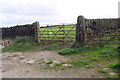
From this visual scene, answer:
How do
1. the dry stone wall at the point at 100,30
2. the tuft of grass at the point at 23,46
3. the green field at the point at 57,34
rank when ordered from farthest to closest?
the green field at the point at 57,34 < the tuft of grass at the point at 23,46 < the dry stone wall at the point at 100,30

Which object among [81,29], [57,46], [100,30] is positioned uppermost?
[81,29]

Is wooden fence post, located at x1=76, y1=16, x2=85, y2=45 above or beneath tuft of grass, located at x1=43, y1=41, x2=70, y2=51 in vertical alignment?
above

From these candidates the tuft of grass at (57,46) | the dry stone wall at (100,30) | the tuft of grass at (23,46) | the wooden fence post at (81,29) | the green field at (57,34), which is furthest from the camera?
the green field at (57,34)

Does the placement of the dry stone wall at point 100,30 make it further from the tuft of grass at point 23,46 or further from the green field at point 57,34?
the tuft of grass at point 23,46

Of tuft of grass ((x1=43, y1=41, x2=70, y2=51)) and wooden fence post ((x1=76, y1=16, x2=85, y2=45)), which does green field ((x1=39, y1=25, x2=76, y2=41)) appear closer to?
tuft of grass ((x1=43, y1=41, x2=70, y2=51))

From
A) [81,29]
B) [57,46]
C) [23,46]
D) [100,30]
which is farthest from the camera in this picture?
[23,46]

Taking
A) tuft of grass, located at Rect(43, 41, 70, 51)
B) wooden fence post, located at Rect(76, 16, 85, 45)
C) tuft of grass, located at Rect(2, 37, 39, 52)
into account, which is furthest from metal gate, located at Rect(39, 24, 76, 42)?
tuft of grass, located at Rect(2, 37, 39, 52)

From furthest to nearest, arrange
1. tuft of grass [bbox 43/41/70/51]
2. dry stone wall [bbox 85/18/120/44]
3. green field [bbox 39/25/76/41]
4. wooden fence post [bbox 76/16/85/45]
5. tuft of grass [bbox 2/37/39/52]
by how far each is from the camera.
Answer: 1. green field [bbox 39/25/76/41]
2. tuft of grass [bbox 2/37/39/52]
3. tuft of grass [bbox 43/41/70/51]
4. wooden fence post [bbox 76/16/85/45]
5. dry stone wall [bbox 85/18/120/44]

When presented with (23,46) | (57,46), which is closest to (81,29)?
(57,46)

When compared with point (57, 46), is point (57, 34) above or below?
above

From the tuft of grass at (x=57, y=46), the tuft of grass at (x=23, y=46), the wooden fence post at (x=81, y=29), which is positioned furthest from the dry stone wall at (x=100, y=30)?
the tuft of grass at (x=23, y=46)

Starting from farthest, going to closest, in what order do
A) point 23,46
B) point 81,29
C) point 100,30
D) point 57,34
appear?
point 57,34 → point 23,46 → point 100,30 → point 81,29

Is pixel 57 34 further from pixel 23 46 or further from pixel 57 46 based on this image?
pixel 23 46

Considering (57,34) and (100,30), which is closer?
(100,30)
